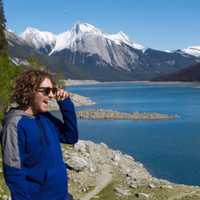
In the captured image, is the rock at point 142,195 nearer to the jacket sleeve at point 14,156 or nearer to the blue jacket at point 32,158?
the blue jacket at point 32,158

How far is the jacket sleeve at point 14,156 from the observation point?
398 centimetres

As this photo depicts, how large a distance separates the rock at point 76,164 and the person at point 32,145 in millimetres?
14883

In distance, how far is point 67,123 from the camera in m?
4.65

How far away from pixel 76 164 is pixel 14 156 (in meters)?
15.4

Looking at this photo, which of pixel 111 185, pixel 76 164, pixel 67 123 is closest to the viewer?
pixel 67 123

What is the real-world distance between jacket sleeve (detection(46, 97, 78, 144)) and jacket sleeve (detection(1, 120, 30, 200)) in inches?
23.9

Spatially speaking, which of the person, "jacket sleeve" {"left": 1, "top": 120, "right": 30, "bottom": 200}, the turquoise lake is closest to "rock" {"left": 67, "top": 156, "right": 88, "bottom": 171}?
the turquoise lake

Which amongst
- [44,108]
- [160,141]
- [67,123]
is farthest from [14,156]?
[160,141]

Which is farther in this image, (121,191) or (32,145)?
(121,191)

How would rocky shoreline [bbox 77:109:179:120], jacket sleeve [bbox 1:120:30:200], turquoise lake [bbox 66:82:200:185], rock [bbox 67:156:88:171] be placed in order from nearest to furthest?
jacket sleeve [bbox 1:120:30:200] < rock [bbox 67:156:88:171] < turquoise lake [bbox 66:82:200:185] < rocky shoreline [bbox 77:109:179:120]

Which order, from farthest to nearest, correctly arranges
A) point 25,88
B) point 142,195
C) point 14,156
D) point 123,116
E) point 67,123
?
point 123,116 < point 142,195 < point 67,123 < point 25,88 < point 14,156

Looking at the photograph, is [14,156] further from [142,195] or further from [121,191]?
[121,191]

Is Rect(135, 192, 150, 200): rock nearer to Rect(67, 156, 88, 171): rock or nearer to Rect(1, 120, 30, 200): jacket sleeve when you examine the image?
Rect(67, 156, 88, 171): rock

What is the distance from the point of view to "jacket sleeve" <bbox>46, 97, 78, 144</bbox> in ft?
15.1
